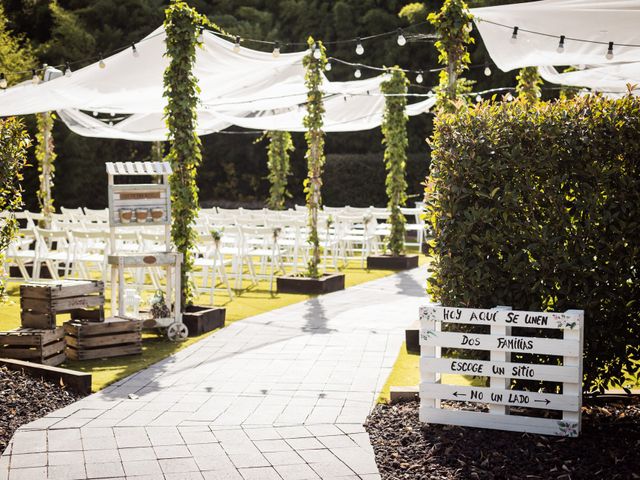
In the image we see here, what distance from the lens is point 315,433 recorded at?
4941mm

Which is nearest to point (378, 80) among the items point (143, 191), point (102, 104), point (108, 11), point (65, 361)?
point (102, 104)

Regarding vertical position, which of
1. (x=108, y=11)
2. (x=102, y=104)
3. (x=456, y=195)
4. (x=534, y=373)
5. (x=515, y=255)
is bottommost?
(x=534, y=373)

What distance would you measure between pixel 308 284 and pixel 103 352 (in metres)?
4.53

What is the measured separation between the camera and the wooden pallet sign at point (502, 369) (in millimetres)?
4652

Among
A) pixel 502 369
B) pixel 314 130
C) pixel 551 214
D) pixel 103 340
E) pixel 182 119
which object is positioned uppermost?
pixel 314 130

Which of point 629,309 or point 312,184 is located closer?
point 629,309

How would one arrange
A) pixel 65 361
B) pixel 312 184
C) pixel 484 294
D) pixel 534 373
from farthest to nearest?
pixel 312 184
pixel 65 361
pixel 484 294
pixel 534 373

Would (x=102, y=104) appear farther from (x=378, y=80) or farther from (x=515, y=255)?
(x=515, y=255)

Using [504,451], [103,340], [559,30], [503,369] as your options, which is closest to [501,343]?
[503,369]

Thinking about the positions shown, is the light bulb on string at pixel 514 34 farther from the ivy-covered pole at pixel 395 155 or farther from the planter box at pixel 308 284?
the ivy-covered pole at pixel 395 155

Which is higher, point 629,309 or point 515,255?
point 515,255

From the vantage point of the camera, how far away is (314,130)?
38.8ft

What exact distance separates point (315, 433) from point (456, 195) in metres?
1.69

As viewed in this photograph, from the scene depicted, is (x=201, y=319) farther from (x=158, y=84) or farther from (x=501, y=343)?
(x=501, y=343)
